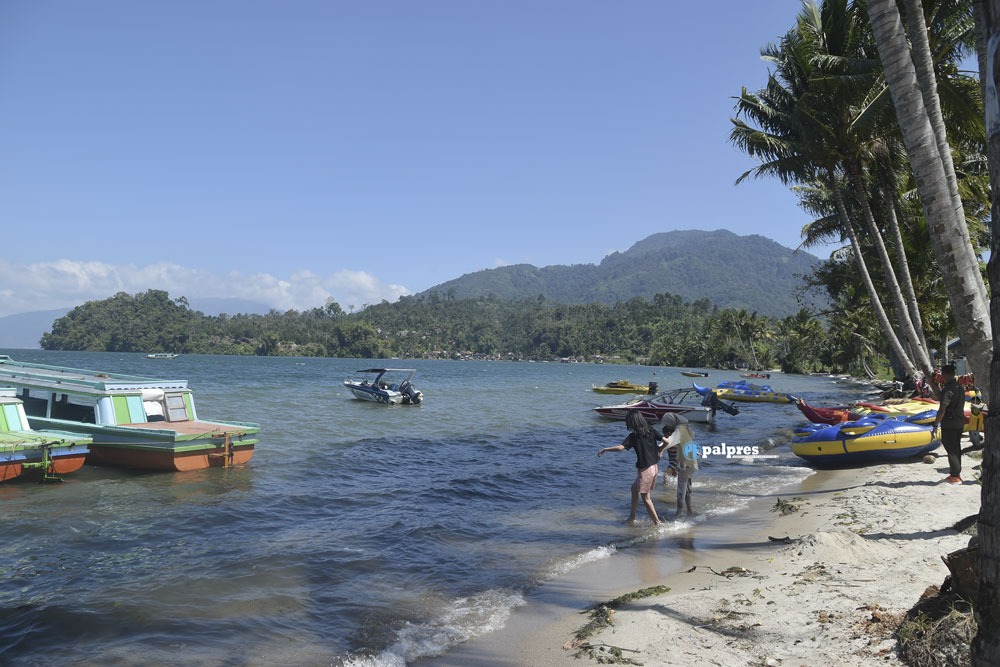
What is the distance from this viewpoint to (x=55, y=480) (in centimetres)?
1412

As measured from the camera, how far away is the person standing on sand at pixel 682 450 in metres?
11.2

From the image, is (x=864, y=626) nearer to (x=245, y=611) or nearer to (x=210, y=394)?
(x=245, y=611)

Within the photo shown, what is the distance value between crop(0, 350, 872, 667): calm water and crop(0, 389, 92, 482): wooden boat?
0.42 metres

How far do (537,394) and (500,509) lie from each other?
40.4 m

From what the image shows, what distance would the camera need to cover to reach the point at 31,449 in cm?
1352

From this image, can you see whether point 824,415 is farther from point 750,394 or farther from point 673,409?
point 750,394

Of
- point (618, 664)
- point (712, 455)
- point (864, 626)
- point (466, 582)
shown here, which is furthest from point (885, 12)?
point (712, 455)

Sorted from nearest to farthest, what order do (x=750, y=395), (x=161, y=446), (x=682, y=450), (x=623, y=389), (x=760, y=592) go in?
(x=760, y=592) < (x=682, y=450) < (x=161, y=446) < (x=750, y=395) < (x=623, y=389)

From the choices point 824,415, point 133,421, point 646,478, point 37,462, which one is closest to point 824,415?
point 824,415

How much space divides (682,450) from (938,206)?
6497 millimetres

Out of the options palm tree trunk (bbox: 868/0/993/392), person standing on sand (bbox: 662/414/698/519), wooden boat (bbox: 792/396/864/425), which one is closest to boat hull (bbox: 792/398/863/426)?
wooden boat (bbox: 792/396/864/425)

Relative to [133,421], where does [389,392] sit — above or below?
below

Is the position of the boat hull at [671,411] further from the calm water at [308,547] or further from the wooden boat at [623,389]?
the wooden boat at [623,389]

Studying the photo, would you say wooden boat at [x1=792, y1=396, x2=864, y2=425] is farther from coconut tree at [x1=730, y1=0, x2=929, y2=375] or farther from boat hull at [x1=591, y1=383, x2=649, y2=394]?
boat hull at [x1=591, y1=383, x2=649, y2=394]
